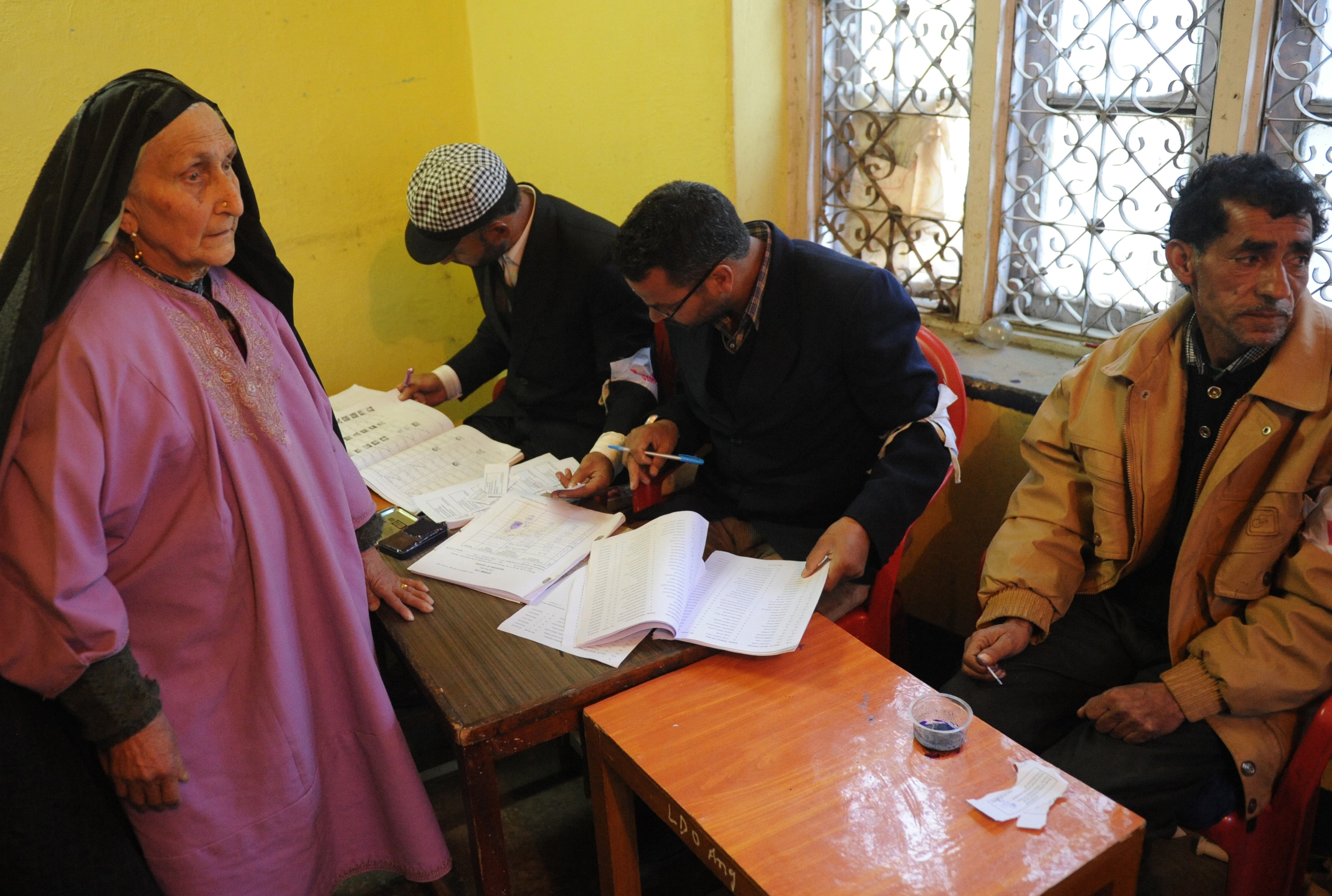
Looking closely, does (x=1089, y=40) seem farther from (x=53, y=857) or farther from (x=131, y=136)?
(x=53, y=857)

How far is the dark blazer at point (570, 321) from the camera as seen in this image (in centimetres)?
275

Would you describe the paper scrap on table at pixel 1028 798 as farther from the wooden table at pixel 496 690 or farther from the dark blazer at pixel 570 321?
the dark blazer at pixel 570 321

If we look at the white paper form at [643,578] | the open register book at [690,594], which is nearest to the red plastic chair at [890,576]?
the open register book at [690,594]

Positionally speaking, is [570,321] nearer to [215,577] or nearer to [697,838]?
[215,577]

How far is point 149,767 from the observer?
4.84 feet

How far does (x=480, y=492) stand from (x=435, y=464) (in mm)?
263

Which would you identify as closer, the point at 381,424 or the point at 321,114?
the point at 381,424

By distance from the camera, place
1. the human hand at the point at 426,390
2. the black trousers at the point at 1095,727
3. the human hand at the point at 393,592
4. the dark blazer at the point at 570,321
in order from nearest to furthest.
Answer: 1. the black trousers at the point at 1095,727
2. the human hand at the point at 393,592
3. the dark blazer at the point at 570,321
4. the human hand at the point at 426,390

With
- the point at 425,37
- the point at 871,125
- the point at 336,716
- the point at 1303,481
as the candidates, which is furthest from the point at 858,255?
the point at 336,716

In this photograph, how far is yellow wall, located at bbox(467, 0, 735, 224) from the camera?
2865 millimetres

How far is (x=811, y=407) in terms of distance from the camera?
218 centimetres

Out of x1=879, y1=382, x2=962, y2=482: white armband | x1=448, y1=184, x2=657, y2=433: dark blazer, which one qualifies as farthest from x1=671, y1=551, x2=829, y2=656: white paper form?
x1=448, y1=184, x2=657, y2=433: dark blazer

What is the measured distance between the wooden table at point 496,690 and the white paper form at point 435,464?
65 centimetres

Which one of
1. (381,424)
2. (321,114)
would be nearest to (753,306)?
(381,424)
